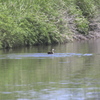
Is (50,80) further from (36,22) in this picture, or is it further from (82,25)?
(82,25)

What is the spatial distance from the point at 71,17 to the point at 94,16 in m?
7.89

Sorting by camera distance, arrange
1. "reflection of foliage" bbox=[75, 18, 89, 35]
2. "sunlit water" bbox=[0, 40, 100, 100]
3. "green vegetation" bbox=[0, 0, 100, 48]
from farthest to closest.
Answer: "reflection of foliage" bbox=[75, 18, 89, 35] < "green vegetation" bbox=[0, 0, 100, 48] < "sunlit water" bbox=[0, 40, 100, 100]

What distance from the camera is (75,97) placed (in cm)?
1333

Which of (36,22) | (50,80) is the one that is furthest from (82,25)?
(50,80)

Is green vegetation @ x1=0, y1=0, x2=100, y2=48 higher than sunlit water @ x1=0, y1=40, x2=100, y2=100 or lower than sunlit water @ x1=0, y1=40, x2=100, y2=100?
higher

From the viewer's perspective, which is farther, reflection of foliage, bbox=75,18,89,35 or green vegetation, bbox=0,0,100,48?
reflection of foliage, bbox=75,18,89,35

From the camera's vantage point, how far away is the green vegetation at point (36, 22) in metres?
36.9

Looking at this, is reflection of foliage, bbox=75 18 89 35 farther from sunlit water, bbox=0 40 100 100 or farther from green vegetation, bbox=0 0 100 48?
sunlit water, bbox=0 40 100 100

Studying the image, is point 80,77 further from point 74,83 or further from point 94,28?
point 94,28

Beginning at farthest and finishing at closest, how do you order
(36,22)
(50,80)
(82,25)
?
(82,25) → (36,22) → (50,80)

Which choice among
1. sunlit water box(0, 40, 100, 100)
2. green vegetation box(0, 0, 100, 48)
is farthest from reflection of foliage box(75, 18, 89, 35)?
sunlit water box(0, 40, 100, 100)

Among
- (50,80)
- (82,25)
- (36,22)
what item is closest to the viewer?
(50,80)

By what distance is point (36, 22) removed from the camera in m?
41.8

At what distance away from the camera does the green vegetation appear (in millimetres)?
36938
